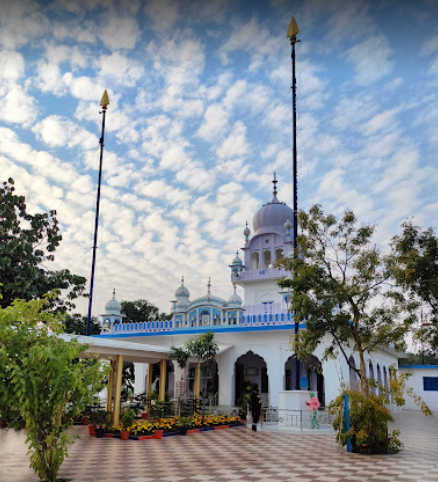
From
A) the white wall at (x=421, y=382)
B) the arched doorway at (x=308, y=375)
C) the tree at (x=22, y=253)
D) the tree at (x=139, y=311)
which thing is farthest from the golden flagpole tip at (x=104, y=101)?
the white wall at (x=421, y=382)

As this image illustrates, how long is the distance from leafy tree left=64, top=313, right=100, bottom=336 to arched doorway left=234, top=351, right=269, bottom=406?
8090mm

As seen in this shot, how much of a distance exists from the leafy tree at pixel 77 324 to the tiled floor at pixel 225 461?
1158 cm

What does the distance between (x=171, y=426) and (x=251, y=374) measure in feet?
30.7

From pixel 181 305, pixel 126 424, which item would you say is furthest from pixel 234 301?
pixel 126 424

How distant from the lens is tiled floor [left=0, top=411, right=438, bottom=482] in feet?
25.5

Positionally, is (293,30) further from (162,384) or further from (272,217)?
(162,384)

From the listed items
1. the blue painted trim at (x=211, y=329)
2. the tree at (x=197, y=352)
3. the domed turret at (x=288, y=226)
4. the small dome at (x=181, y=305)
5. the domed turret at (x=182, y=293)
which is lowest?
the tree at (x=197, y=352)

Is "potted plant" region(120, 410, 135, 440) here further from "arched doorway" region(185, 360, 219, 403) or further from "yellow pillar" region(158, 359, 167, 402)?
"arched doorway" region(185, 360, 219, 403)

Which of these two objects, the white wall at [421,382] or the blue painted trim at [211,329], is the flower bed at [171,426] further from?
the white wall at [421,382]

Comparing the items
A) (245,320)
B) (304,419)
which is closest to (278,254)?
(245,320)

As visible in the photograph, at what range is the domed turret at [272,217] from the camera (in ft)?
86.4

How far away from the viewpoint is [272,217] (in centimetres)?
2656

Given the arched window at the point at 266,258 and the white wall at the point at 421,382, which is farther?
the white wall at the point at 421,382

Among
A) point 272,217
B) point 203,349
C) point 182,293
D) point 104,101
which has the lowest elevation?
point 203,349
